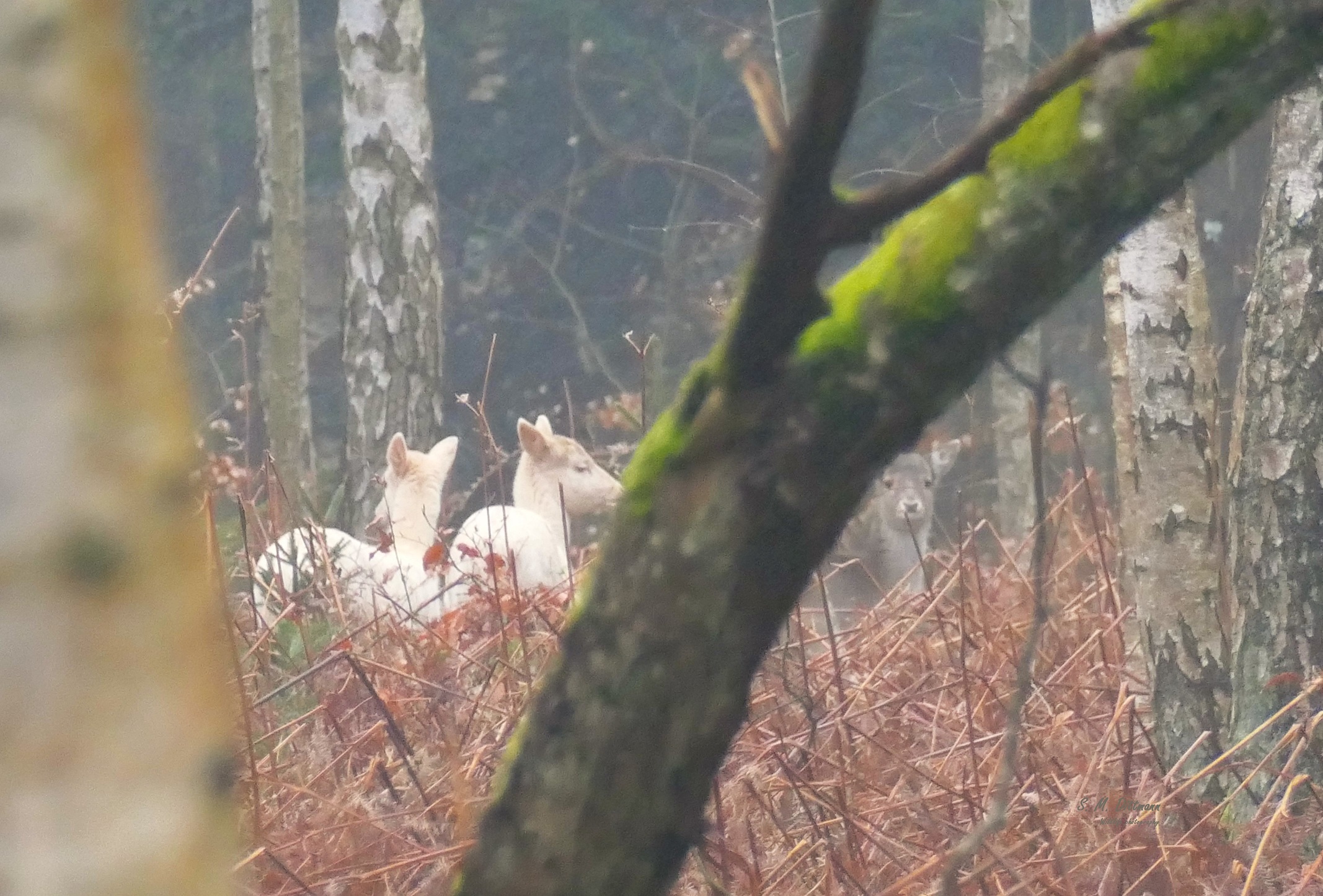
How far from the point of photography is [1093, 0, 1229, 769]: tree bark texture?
4.20 meters

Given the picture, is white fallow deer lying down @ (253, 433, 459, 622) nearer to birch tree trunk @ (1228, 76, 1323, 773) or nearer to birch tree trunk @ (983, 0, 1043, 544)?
birch tree trunk @ (1228, 76, 1323, 773)

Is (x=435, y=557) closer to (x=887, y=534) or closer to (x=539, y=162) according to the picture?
(x=887, y=534)

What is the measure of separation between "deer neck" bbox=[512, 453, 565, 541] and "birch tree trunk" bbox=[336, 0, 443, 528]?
80.6 inches

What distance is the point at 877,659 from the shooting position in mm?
4715

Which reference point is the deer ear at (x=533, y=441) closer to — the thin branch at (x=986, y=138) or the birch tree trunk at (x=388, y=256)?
the birch tree trunk at (x=388, y=256)

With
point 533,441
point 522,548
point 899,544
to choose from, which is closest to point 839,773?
point 522,548

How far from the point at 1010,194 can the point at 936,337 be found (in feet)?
0.55

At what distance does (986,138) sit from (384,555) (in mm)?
5290

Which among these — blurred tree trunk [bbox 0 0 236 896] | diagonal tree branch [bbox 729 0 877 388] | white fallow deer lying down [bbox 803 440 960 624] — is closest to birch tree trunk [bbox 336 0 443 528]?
white fallow deer lying down [bbox 803 440 960 624]

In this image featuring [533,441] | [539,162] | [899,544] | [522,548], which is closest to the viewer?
[522,548]

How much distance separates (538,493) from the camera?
8.06m

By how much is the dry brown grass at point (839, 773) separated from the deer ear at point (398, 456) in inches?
92.2

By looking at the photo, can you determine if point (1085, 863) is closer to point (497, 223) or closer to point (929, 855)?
point (929, 855)

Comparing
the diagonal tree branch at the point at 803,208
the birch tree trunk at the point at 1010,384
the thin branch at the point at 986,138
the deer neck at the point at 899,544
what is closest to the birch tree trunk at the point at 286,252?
the deer neck at the point at 899,544
